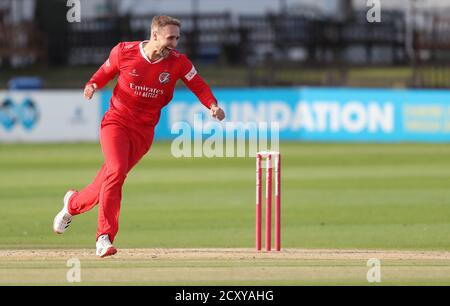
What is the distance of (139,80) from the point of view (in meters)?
12.4

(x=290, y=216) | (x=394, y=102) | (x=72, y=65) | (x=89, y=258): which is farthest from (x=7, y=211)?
(x=72, y=65)

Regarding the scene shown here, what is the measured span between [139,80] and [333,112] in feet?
67.8

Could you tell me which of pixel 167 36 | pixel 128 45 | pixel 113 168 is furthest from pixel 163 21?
pixel 113 168

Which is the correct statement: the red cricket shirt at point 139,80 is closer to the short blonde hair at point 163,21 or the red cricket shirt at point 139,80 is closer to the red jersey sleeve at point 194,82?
the red jersey sleeve at point 194,82

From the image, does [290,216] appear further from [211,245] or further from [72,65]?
[72,65]

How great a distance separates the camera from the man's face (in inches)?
476

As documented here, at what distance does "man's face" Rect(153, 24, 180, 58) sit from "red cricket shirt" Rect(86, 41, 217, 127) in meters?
0.26

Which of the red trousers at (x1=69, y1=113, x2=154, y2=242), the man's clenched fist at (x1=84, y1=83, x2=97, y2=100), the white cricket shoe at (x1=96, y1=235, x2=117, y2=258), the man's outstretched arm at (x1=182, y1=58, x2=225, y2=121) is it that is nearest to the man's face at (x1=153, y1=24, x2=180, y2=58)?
the man's outstretched arm at (x1=182, y1=58, x2=225, y2=121)

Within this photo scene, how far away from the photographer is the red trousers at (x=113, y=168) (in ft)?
39.9

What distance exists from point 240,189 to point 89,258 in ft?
29.8

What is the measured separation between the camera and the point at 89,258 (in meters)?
12.5

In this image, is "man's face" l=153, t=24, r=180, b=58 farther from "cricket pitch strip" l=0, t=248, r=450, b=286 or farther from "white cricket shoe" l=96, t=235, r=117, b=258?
"cricket pitch strip" l=0, t=248, r=450, b=286

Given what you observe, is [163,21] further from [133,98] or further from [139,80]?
[133,98]

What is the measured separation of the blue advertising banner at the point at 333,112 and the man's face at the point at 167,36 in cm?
1952
